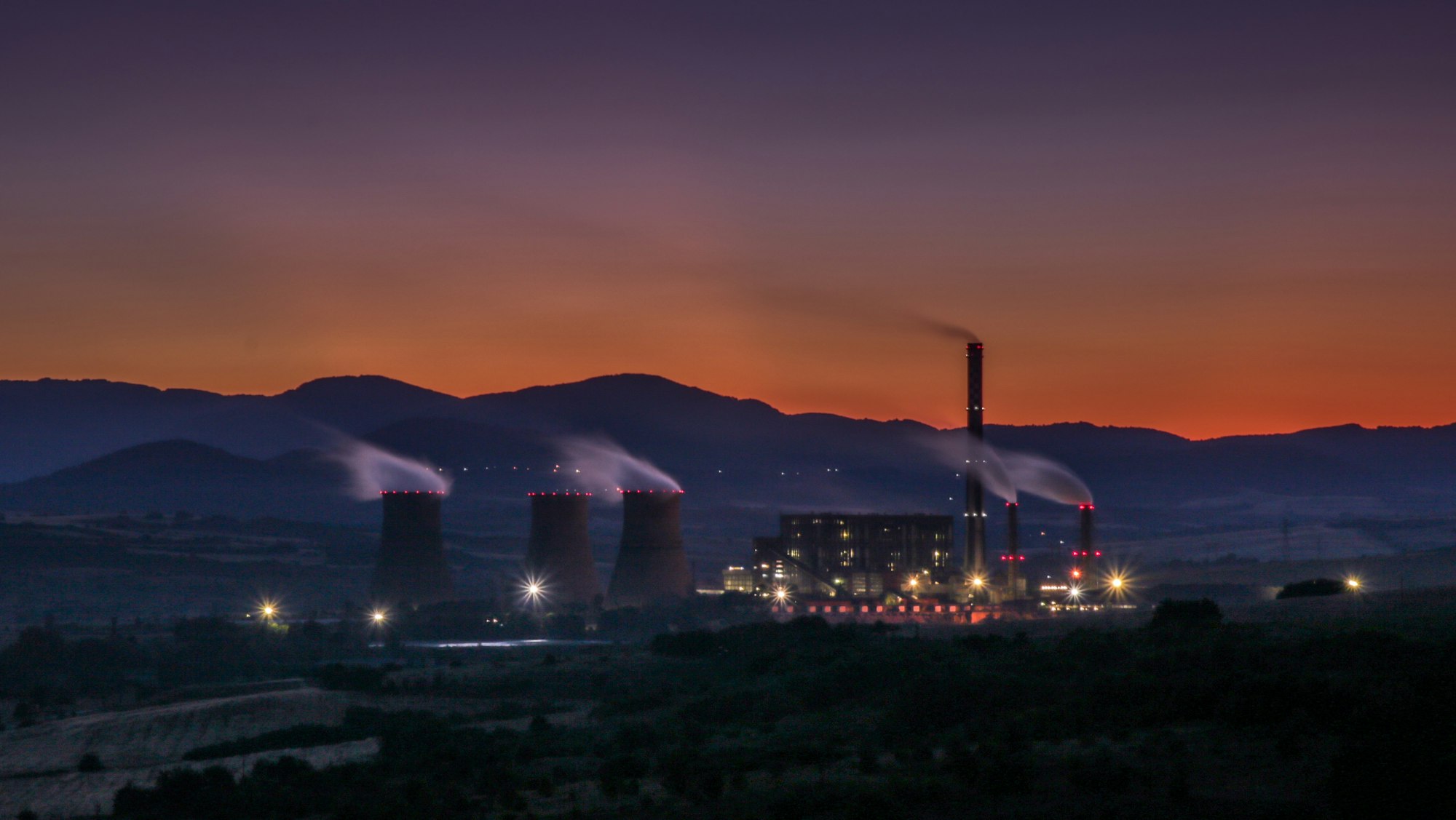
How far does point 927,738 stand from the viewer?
35.1 metres

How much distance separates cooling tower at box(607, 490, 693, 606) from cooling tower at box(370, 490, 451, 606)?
8.90 m

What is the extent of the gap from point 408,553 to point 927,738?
54292 mm

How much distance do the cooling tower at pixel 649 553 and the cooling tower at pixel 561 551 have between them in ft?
Answer: 6.80

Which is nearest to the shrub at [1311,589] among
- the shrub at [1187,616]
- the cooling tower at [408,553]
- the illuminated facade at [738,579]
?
the shrub at [1187,616]

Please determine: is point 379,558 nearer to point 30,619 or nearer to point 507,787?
point 30,619

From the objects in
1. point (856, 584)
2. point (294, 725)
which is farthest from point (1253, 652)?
point (856, 584)

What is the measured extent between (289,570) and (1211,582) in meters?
66.9

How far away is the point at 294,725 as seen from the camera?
50.7m

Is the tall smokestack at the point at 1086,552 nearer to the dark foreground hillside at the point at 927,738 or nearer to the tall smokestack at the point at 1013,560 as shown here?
the tall smokestack at the point at 1013,560

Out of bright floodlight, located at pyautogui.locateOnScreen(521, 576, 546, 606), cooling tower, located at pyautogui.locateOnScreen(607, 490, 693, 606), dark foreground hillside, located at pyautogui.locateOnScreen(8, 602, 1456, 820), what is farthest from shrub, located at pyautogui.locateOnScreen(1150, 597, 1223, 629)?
bright floodlight, located at pyautogui.locateOnScreen(521, 576, 546, 606)

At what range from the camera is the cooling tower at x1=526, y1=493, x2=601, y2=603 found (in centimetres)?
8925

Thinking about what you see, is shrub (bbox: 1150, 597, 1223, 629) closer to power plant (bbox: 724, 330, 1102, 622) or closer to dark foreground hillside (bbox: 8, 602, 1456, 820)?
dark foreground hillside (bbox: 8, 602, 1456, 820)

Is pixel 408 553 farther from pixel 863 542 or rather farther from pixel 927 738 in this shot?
pixel 927 738

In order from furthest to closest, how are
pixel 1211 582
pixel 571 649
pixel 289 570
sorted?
pixel 289 570 < pixel 1211 582 < pixel 571 649
